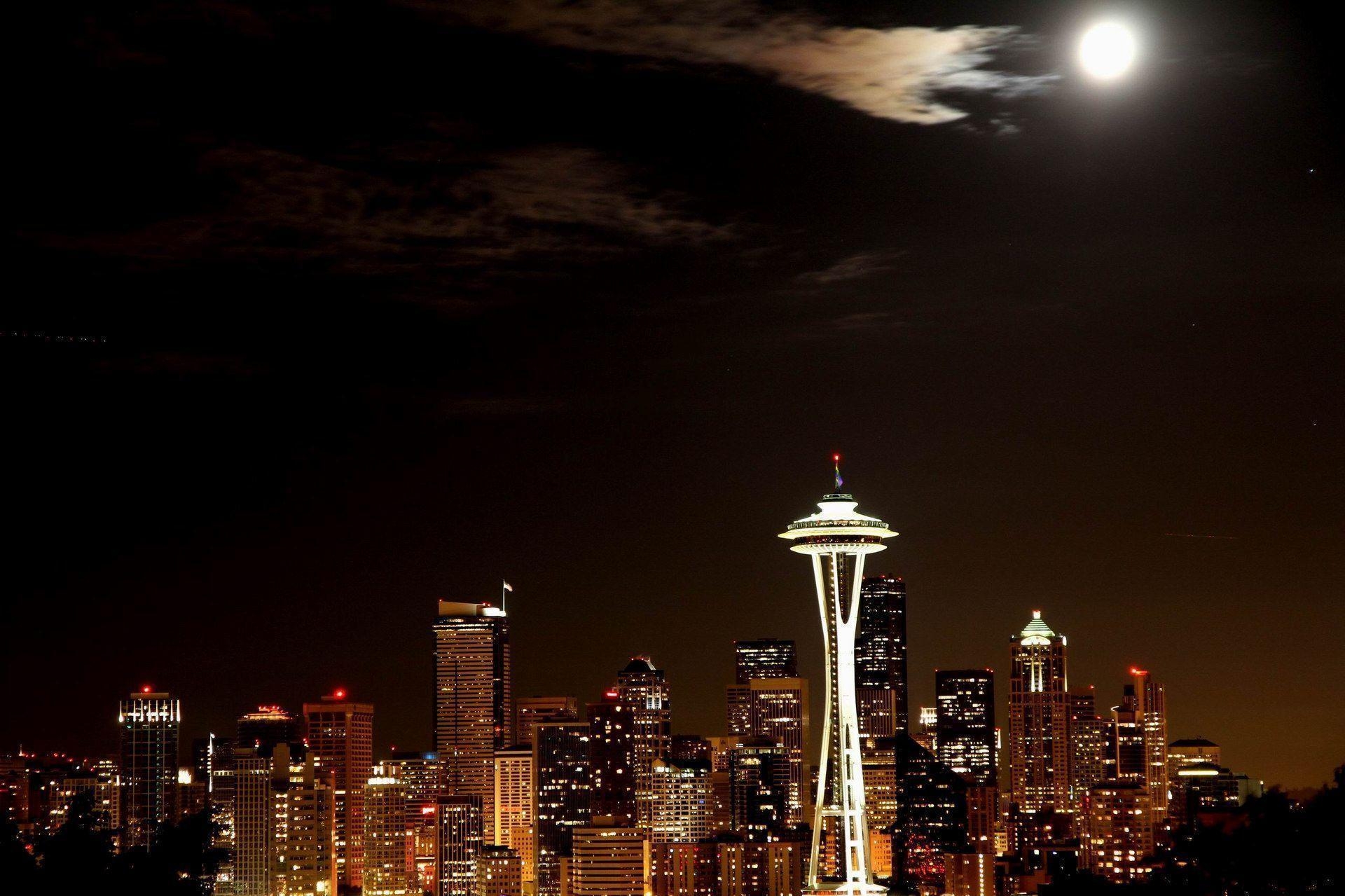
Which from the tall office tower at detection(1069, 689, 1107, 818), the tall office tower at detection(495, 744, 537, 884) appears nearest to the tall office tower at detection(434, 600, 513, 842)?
the tall office tower at detection(495, 744, 537, 884)

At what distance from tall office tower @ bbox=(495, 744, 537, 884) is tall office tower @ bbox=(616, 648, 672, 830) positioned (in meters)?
4.28

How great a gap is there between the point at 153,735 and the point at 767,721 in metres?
24.7

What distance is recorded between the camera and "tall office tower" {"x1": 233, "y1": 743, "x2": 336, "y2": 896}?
63.5 m

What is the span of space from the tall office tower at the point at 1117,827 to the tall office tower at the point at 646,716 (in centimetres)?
1585

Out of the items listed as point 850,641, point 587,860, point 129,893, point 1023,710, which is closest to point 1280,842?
point 129,893

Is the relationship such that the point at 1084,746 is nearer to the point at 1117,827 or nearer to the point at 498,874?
the point at 1117,827

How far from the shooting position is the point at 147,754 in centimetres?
6512

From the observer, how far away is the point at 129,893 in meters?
13.0

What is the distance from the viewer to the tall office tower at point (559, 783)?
236 feet

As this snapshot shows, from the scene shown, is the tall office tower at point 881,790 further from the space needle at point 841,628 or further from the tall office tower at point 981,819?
the space needle at point 841,628

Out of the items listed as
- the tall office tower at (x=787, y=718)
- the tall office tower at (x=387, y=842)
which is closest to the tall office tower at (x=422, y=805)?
the tall office tower at (x=387, y=842)

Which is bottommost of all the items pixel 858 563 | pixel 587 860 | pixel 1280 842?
pixel 587 860

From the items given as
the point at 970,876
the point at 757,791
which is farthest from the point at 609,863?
the point at 970,876

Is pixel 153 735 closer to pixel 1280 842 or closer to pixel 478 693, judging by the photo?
pixel 478 693
